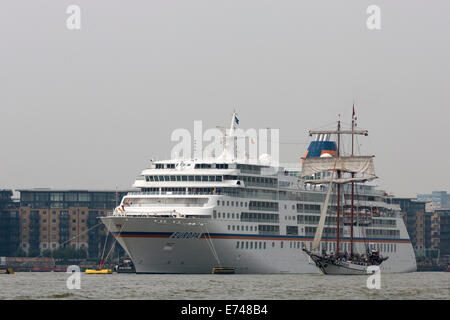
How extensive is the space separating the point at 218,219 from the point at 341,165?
27.6 meters

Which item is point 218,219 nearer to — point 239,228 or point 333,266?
point 239,228

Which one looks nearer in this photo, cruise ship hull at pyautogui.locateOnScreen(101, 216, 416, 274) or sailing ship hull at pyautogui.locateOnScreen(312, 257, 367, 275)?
cruise ship hull at pyautogui.locateOnScreen(101, 216, 416, 274)

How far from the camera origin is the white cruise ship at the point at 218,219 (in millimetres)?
103938

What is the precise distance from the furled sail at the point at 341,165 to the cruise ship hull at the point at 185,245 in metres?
19.4

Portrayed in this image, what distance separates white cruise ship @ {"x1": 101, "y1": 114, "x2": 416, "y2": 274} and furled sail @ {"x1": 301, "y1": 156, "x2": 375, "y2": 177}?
5.89m

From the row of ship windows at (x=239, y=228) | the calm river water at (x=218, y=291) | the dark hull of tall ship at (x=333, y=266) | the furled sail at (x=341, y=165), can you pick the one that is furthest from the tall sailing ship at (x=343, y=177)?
the calm river water at (x=218, y=291)

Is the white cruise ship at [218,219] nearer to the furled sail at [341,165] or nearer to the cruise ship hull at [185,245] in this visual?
the cruise ship hull at [185,245]

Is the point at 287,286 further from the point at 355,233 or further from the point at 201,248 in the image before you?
the point at 355,233

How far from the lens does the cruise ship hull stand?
338 feet

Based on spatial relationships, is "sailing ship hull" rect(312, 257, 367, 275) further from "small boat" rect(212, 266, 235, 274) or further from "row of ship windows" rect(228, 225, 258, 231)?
"small boat" rect(212, 266, 235, 274)

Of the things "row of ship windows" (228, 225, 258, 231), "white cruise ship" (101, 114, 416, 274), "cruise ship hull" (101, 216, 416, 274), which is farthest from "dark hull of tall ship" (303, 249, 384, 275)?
"row of ship windows" (228, 225, 258, 231)

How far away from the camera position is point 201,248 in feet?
345

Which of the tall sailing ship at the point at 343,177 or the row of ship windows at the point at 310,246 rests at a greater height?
the tall sailing ship at the point at 343,177

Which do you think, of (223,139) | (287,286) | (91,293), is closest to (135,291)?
(91,293)
